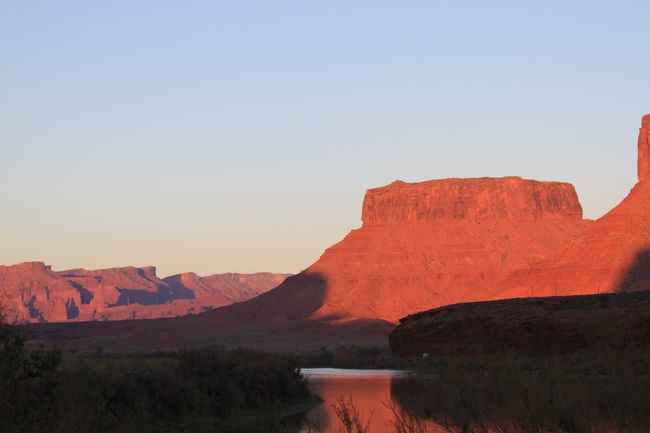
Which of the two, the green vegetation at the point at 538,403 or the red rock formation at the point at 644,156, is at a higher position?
the red rock formation at the point at 644,156

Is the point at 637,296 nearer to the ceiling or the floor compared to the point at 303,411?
nearer to the ceiling

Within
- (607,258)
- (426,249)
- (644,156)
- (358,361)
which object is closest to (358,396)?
(358,361)

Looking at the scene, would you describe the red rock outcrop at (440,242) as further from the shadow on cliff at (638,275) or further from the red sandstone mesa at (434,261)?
the shadow on cliff at (638,275)

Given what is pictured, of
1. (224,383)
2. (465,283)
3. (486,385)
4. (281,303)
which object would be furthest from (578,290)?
(486,385)

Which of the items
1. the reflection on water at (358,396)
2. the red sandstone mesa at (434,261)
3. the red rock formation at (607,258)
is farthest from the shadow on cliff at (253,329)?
the reflection on water at (358,396)

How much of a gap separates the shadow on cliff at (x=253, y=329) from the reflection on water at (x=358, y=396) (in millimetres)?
56681

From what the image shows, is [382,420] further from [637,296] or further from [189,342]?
[189,342]

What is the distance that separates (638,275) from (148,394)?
80.6 meters

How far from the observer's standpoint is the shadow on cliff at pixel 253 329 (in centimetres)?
12619

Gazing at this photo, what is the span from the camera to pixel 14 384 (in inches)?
832

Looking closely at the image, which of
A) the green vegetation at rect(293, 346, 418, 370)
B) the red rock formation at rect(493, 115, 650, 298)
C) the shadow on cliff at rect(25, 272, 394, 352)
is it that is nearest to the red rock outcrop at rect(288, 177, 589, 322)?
the shadow on cliff at rect(25, 272, 394, 352)

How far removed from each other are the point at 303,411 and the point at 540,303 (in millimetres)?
30648

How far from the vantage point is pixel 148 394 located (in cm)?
2853

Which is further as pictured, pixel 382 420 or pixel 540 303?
pixel 540 303
